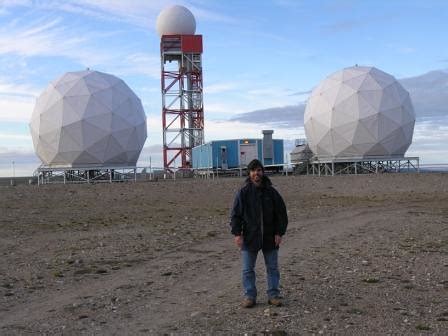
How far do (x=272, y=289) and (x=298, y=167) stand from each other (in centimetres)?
4470

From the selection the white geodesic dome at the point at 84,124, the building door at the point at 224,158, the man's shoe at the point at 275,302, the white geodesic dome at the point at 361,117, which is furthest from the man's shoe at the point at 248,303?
the white geodesic dome at the point at 84,124

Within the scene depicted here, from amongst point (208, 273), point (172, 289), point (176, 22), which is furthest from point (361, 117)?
point (172, 289)

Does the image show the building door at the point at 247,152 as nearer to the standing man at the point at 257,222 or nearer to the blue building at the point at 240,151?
the blue building at the point at 240,151

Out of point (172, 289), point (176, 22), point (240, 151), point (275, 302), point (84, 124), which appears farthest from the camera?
point (176, 22)

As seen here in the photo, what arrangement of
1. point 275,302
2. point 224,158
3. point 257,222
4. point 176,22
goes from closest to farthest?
point 275,302, point 257,222, point 224,158, point 176,22

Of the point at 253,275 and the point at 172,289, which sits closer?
the point at 253,275

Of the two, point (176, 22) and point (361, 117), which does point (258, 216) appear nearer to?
point (361, 117)

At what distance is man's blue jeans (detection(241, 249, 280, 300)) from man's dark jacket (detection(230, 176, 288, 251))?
0.09m

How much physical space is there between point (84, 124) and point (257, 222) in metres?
42.5

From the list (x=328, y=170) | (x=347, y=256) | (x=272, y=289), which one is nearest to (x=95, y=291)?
(x=272, y=289)

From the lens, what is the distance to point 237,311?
711 cm

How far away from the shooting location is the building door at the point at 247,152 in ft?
156

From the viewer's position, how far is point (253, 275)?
24.4 ft

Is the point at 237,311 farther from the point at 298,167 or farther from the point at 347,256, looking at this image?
the point at 298,167
